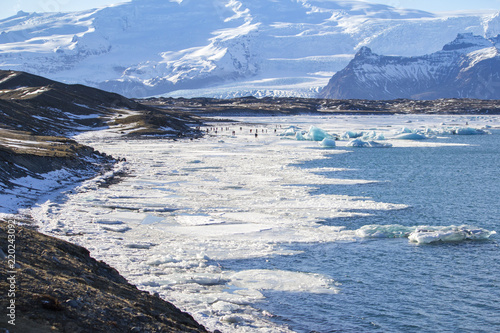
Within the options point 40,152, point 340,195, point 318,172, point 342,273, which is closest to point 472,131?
point 318,172

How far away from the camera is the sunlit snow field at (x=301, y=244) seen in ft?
49.8

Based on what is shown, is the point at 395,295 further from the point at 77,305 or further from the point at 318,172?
the point at 318,172

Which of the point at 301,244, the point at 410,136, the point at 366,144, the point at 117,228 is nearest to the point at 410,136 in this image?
the point at 410,136

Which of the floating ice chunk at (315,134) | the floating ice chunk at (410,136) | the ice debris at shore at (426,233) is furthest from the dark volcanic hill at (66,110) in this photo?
A: the ice debris at shore at (426,233)

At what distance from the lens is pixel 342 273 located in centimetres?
1834

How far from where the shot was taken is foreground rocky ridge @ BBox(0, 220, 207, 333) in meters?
10.7

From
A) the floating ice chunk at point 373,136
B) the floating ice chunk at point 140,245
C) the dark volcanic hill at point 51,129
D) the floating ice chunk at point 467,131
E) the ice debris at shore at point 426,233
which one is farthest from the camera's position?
the floating ice chunk at point 467,131

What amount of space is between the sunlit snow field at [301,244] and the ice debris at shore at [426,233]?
0.05m

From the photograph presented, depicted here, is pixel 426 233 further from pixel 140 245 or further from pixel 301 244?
pixel 140 245

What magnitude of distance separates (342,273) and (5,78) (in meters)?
115

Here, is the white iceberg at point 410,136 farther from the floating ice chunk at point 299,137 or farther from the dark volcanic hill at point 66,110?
the dark volcanic hill at point 66,110

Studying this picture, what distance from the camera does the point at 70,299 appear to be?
11.6 m

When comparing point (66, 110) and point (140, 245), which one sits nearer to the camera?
point (140, 245)

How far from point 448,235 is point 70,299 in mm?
16539
